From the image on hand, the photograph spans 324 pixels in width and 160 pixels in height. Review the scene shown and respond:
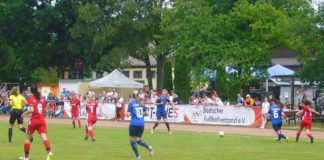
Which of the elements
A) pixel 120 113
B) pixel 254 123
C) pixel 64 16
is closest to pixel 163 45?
pixel 64 16

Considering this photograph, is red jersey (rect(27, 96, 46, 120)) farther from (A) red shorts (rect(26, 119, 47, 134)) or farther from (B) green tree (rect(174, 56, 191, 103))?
(B) green tree (rect(174, 56, 191, 103))

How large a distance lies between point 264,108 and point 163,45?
953 inches

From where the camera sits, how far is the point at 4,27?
225 ft

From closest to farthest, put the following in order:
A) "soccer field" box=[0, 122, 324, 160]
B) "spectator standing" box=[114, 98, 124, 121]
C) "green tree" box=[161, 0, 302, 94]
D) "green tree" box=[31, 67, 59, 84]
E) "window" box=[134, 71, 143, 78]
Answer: "soccer field" box=[0, 122, 324, 160] < "spectator standing" box=[114, 98, 124, 121] < "green tree" box=[161, 0, 302, 94] < "green tree" box=[31, 67, 59, 84] < "window" box=[134, 71, 143, 78]

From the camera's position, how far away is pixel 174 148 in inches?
907

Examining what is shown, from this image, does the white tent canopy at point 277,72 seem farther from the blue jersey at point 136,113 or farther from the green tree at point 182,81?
the blue jersey at point 136,113

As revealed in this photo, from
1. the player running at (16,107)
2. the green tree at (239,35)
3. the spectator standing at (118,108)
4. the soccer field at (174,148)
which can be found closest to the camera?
the soccer field at (174,148)

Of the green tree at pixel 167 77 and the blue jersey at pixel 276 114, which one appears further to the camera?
the green tree at pixel 167 77

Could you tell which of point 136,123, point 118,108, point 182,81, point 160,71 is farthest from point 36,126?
point 160,71

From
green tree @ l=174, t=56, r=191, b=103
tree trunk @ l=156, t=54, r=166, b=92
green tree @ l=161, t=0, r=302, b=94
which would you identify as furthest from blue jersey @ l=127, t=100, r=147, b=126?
tree trunk @ l=156, t=54, r=166, b=92

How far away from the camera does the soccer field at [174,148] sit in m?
19.9

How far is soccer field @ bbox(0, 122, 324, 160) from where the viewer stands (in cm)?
1994

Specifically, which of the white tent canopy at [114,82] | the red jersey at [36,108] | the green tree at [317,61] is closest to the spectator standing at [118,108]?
the white tent canopy at [114,82]

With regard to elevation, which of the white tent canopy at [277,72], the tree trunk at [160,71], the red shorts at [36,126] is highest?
the tree trunk at [160,71]
